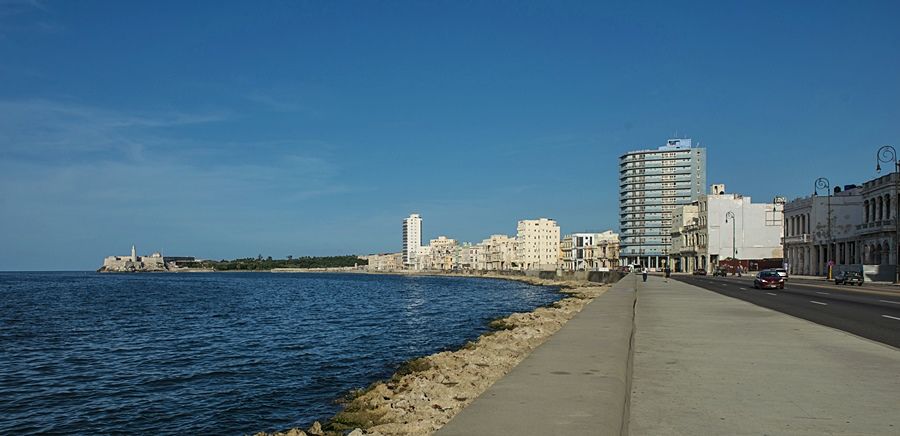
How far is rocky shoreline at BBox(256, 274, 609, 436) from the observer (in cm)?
1088

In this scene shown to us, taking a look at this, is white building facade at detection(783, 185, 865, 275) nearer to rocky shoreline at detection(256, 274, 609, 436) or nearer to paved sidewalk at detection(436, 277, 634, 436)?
rocky shoreline at detection(256, 274, 609, 436)

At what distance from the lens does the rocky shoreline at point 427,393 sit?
10875 millimetres

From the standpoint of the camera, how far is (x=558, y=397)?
28.2ft

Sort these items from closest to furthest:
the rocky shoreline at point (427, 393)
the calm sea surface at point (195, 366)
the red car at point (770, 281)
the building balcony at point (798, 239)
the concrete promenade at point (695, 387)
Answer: the concrete promenade at point (695, 387), the rocky shoreline at point (427, 393), the calm sea surface at point (195, 366), the red car at point (770, 281), the building balcony at point (798, 239)

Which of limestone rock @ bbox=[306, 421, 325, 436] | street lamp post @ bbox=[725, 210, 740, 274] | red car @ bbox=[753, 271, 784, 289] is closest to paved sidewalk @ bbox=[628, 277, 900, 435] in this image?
limestone rock @ bbox=[306, 421, 325, 436]

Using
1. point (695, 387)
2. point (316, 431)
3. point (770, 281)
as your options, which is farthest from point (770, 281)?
point (316, 431)

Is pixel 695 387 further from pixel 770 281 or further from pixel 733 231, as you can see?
pixel 733 231

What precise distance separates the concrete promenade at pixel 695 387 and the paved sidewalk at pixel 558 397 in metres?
0.01

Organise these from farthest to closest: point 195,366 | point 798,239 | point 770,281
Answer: point 798,239, point 770,281, point 195,366

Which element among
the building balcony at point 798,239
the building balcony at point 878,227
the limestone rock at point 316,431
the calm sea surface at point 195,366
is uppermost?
the building balcony at point 878,227

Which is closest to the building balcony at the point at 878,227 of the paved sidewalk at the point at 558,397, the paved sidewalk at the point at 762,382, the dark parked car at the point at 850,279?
the dark parked car at the point at 850,279

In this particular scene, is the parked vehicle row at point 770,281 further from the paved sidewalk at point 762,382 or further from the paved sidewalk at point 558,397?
the paved sidewalk at point 558,397

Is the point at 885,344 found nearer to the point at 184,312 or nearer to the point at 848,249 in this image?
the point at 184,312

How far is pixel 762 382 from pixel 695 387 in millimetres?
1255
